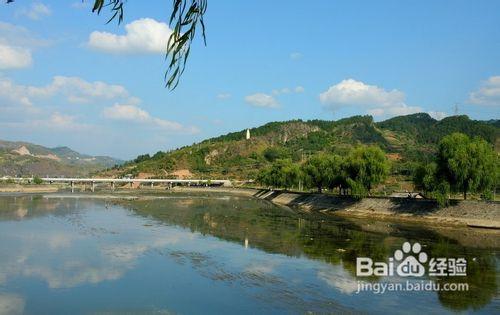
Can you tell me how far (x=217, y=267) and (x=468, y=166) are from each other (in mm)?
37339

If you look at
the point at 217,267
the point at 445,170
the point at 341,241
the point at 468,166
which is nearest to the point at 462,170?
Answer: the point at 468,166

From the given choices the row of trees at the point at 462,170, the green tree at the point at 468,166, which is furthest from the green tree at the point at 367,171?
the green tree at the point at 468,166

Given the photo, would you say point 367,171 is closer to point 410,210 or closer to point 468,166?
point 410,210

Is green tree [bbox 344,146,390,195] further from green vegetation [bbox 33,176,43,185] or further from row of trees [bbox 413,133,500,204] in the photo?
green vegetation [bbox 33,176,43,185]

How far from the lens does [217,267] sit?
3144cm

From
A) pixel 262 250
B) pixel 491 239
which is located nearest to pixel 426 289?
pixel 262 250

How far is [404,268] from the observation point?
3247cm

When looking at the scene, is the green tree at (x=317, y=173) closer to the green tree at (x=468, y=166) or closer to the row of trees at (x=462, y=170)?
the row of trees at (x=462, y=170)

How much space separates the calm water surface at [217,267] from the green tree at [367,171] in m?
15.1

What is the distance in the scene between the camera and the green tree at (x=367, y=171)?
70.9 meters

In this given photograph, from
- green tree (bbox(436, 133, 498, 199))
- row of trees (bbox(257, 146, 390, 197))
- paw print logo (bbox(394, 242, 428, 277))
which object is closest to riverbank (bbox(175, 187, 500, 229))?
green tree (bbox(436, 133, 498, 199))

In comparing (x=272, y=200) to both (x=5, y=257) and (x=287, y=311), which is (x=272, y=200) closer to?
(x=5, y=257)

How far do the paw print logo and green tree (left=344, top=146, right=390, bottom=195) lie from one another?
28.7 metres

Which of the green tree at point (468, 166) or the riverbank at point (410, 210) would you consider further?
the green tree at point (468, 166)
